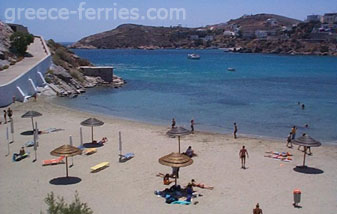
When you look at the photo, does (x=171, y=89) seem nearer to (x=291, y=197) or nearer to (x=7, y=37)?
(x=7, y=37)

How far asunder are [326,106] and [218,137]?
63.8ft

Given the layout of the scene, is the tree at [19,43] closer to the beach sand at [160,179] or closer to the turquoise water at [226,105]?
the turquoise water at [226,105]

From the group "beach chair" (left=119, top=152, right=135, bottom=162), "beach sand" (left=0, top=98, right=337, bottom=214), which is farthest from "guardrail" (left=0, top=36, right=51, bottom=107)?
"beach chair" (left=119, top=152, right=135, bottom=162)

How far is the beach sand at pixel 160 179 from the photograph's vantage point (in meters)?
13.0

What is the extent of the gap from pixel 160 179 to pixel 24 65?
30.2 m

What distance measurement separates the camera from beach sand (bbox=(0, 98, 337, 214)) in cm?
1302

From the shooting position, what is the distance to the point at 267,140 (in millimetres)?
23484

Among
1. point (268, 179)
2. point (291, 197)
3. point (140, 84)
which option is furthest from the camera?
point (140, 84)

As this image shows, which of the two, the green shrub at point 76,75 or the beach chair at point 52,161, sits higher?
the green shrub at point 76,75

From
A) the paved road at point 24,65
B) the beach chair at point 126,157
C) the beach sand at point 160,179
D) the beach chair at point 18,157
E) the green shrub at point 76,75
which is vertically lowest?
the beach sand at point 160,179

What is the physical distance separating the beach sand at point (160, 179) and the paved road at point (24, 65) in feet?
39.2

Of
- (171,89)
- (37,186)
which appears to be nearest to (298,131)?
(37,186)

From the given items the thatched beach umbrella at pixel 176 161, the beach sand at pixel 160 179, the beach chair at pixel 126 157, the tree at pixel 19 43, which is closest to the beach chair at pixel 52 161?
the beach sand at pixel 160 179

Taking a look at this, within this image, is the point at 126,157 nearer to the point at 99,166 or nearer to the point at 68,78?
the point at 99,166
